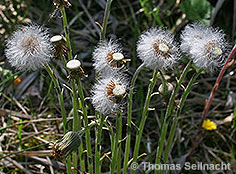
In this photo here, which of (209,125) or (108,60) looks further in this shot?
(209,125)

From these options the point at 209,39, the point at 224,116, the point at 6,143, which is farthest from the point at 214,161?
the point at 6,143

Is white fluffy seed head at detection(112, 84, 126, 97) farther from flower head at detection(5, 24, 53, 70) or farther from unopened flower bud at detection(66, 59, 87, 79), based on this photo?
flower head at detection(5, 24, 53, 70)

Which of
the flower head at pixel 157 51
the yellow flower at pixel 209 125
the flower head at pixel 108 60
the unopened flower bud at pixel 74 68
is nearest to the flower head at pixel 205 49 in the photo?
the flower head at pixel 157 51

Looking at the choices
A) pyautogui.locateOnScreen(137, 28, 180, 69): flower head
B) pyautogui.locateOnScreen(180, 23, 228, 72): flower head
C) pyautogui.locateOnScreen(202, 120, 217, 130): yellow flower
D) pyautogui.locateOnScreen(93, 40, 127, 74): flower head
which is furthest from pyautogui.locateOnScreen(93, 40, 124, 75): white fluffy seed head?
pyautogui.locateOnScreen(202, 120, 217, 130): yellow flower

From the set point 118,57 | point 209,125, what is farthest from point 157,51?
point 209,125

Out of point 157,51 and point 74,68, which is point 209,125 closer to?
point 157,51

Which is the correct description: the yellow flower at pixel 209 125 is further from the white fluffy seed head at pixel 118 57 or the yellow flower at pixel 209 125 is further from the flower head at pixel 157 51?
the white fluffy seed head at pixel 118 57

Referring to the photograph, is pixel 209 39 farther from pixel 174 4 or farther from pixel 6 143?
pixel 174 4
